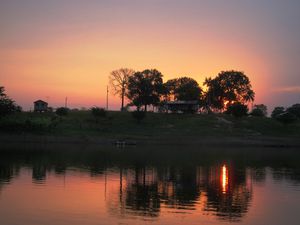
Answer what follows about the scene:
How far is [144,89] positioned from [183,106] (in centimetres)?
1639

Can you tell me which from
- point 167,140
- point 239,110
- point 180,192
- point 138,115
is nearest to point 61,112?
point 138,115

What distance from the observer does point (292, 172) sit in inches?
2216

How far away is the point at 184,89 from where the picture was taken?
183 metres

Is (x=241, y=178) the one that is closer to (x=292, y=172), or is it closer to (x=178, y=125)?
(x=292, y=172)

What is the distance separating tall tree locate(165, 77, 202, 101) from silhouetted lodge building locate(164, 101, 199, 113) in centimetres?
1234

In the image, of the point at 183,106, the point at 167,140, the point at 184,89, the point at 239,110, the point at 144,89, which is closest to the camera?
the point at 167,140

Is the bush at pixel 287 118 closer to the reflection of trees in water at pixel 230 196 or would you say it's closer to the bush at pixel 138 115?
the bush at pixel 138 115

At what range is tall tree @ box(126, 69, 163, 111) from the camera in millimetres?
156750

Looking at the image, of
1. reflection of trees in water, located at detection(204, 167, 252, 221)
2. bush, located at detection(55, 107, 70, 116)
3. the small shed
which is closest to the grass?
bush, located at detection(55, 107, 70, 116)

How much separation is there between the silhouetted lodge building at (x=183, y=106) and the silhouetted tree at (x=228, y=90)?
17.0m

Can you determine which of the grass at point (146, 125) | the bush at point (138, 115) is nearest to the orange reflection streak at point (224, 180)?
the grass at point (146, 125)

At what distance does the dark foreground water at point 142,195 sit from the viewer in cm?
2648

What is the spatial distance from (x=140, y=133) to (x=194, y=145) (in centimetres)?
1632

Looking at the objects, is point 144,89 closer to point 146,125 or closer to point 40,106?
point 146,125
